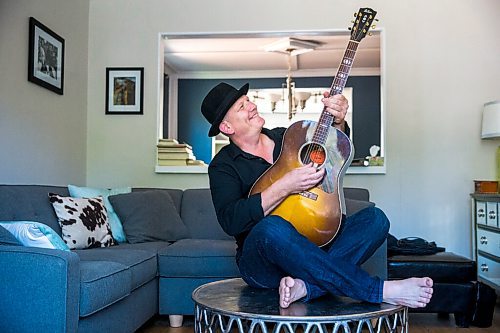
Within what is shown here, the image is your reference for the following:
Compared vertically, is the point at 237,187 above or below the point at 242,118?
below

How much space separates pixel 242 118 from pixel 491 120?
8.15ft

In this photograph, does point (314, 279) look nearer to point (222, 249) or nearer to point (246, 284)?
point (246, 284)

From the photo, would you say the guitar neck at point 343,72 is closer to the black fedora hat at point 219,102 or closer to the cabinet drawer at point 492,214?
the black fedora hat at point 219,102

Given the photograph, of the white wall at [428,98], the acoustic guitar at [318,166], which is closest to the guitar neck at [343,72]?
the acoustic guitar at [318,166]

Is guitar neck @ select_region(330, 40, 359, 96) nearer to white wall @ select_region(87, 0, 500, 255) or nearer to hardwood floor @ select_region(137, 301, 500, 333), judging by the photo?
hardwood floor @ select_region(137, 301, 500, 333)

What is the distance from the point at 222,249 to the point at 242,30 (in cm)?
200

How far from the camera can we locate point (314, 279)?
5.16ft

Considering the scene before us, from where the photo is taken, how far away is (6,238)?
2010 millimetres

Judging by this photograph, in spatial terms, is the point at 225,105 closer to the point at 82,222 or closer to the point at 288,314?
the point at 288,314

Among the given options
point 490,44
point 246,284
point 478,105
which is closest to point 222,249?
point 246,284

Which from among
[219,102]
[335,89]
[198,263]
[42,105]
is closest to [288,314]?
[335,89]

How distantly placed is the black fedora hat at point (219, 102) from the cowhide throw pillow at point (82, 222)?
1.23 metres

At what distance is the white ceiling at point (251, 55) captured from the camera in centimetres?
584

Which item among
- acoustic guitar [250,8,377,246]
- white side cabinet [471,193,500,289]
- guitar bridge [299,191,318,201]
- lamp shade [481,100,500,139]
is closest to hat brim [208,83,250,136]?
acoustic guitar [250,8,377,246]
